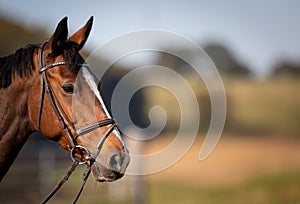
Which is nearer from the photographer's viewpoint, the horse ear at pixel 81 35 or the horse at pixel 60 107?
the horse at pixel 60 107

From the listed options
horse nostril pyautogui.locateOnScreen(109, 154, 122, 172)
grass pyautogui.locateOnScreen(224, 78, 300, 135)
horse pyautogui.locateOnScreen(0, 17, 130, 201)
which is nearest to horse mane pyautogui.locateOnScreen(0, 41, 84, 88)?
horse pyautogui.locateOnScreen(0, 17, 130, 201)

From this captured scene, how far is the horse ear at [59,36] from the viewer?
10.0ft

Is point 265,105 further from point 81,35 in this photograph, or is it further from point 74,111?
point 74,111

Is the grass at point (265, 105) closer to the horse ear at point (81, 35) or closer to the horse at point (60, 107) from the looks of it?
the horse ear at point (81, 35)

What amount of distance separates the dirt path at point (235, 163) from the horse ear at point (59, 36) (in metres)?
11.8

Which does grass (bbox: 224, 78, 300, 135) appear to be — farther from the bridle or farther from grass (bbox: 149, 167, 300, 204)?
the bridle

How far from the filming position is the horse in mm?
3029

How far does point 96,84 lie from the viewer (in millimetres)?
3117

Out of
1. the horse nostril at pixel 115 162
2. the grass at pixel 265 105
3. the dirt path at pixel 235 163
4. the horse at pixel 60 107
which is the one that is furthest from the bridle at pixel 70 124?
the grass at pixel 265 105

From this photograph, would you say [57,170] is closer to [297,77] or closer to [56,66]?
[56,66]

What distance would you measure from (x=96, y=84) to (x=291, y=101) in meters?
21.3

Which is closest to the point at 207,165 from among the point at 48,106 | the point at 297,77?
the point at 297,77

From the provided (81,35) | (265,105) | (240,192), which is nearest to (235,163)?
(240,192)

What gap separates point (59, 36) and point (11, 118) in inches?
20.7
